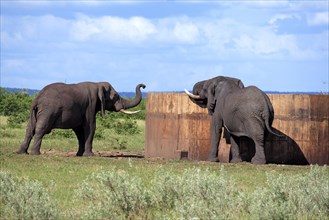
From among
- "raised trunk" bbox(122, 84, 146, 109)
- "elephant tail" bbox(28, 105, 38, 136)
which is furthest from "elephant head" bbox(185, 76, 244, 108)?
"elephant tail" bbox(28, 105, 38, 136)

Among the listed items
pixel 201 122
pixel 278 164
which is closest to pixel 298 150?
pixel 278 164

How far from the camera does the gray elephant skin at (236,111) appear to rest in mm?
20469

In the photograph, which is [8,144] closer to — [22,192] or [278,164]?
[278,164]

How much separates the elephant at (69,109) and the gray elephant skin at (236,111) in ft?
8.06

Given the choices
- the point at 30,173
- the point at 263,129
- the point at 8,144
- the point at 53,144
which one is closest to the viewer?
the point at 30,173

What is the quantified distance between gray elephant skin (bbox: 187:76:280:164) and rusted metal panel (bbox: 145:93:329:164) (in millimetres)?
352

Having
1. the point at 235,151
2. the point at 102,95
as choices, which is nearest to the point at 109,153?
the point at 102,95

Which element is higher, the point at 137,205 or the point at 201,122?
the point at 201,122

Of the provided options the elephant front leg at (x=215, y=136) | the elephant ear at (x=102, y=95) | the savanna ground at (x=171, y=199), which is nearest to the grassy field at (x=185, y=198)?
the savanna ground at (x=171, y=199)

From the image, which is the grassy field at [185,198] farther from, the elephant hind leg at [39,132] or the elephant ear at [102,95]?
the elephant ear at [102,95]

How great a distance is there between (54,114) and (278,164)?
488 cm

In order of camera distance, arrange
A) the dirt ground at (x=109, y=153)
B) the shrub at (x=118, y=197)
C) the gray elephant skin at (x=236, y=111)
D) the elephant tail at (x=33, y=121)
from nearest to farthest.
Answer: the shrub at (x=118, y=197) < the gray elephant skin at (x=236, y=111) < the elephant tail at (x=33, y=121) < the dirt ground at (x=109, y=153)

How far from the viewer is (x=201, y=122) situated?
22.0 meters

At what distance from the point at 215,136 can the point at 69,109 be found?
3298 millimetres
